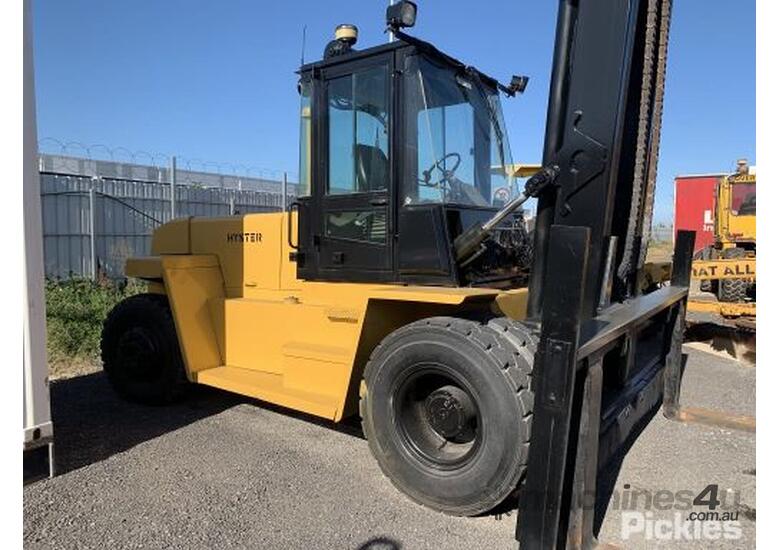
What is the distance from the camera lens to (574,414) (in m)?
2.93

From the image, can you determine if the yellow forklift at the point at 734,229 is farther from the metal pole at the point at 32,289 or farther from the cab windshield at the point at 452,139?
the metal pole at the point at 32,289

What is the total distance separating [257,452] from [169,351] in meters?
1.61

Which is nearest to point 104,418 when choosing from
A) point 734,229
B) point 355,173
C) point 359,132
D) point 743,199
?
point 355,173

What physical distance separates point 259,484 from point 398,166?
2.35m

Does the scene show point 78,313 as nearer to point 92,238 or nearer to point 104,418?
point 92,238

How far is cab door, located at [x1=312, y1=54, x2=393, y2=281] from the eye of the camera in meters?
4.23

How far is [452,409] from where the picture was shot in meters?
3.53

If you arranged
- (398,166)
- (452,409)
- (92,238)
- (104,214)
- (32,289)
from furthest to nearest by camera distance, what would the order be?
(104,214)
(92,238)
(398,166)
(32,289)
(452,409)

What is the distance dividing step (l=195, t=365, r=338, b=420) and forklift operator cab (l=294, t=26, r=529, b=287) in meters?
0.91

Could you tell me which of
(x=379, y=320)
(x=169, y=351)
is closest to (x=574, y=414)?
(x=379, y=320)

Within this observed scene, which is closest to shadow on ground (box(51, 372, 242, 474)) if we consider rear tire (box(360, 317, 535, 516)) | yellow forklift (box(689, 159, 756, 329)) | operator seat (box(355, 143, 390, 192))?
rear tire (box(360, 317, 535, 516))

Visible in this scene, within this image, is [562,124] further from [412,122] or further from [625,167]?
[412,122]

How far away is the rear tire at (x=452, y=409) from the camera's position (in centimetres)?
323

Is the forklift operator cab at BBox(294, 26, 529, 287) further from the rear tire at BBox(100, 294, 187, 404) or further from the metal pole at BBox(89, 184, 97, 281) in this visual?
the metal pole at BBox(89, 184, 97, 281)
